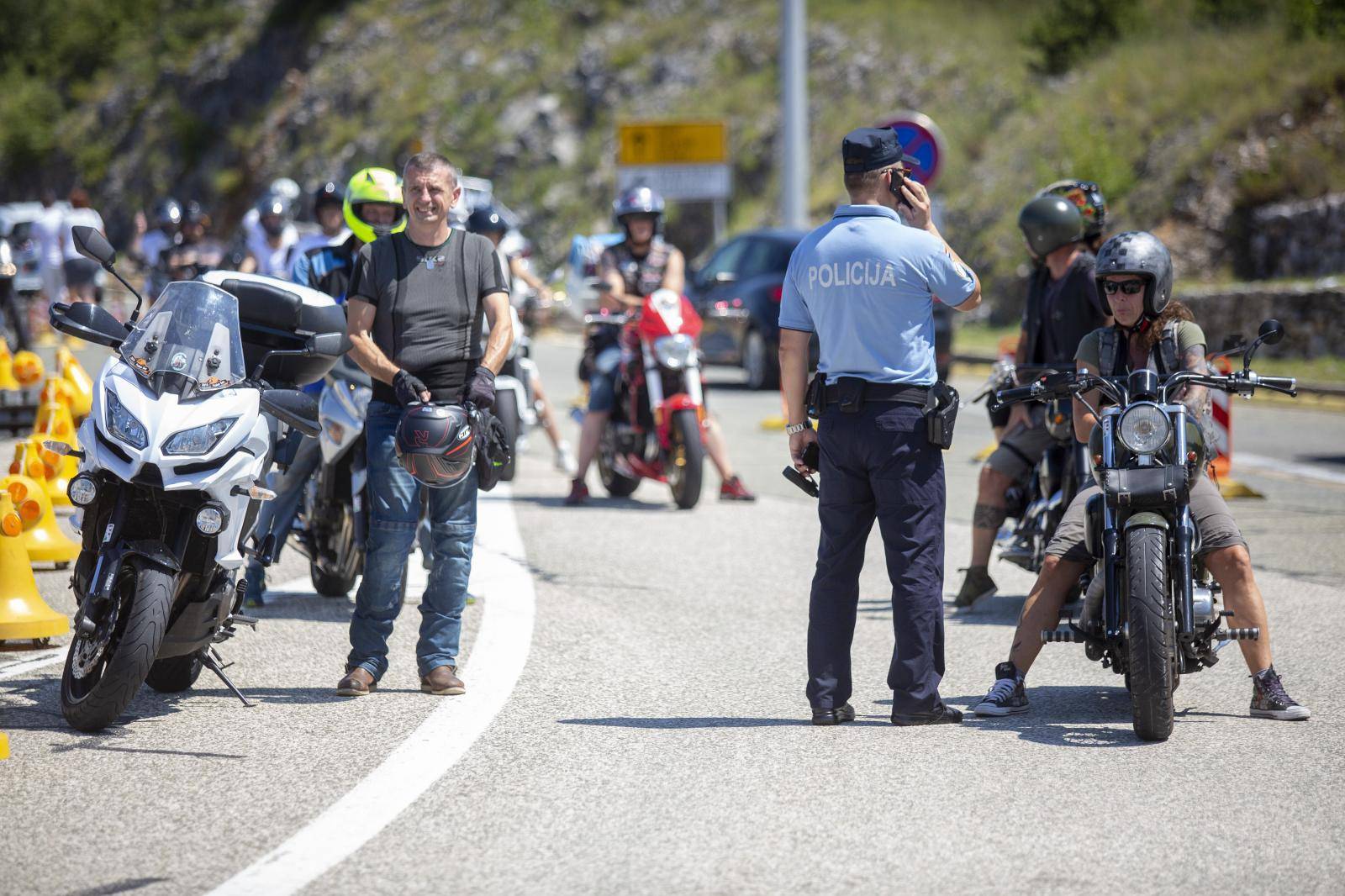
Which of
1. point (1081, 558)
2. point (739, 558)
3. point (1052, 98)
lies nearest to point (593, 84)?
point (1052, 98)

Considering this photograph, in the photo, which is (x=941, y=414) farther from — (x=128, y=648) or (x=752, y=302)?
(x=752, y=302)

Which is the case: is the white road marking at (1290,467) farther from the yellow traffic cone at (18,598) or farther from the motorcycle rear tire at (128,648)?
the motorcycle rear tire at (128,648)

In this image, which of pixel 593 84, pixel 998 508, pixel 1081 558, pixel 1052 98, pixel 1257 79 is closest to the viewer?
pixel 1081 558

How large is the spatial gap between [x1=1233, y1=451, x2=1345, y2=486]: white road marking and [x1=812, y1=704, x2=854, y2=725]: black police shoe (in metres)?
7.99

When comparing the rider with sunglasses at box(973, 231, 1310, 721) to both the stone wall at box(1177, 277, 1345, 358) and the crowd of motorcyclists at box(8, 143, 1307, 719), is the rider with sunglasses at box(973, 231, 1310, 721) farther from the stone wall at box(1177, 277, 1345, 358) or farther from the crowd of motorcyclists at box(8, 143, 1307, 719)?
the stone wall at box(1177, 277, 1345, 358)

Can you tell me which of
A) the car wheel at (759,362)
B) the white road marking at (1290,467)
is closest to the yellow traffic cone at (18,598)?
the white road marking at (1290,467)

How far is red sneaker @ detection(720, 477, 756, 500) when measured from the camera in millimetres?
12102

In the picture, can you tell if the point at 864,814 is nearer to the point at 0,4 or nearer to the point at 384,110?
the point at 384,110

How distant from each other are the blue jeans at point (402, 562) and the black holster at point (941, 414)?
1.70 metres

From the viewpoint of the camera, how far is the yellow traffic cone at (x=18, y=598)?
7141mm

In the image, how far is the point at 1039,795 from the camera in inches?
198

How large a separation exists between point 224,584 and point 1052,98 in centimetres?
3114

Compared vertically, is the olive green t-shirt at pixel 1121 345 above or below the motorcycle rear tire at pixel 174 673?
above

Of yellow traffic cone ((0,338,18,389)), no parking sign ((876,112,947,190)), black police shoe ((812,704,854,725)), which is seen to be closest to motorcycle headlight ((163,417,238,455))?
black police shoe ((812,704,854,725))
